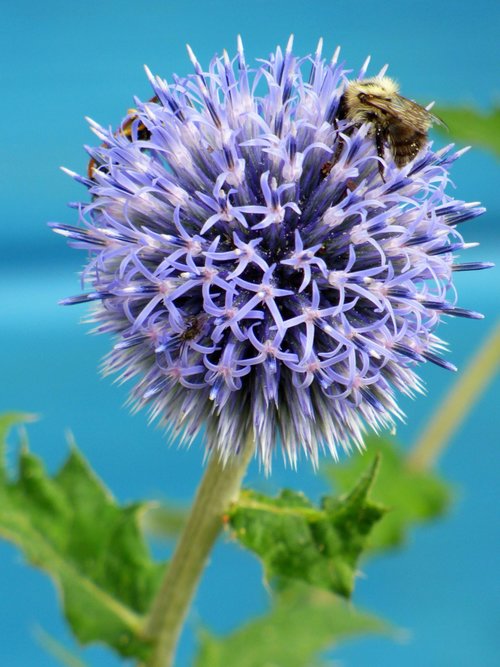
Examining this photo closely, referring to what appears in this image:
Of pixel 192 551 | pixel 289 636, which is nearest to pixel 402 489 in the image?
pixel 289 636

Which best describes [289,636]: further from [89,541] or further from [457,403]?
[457,403]

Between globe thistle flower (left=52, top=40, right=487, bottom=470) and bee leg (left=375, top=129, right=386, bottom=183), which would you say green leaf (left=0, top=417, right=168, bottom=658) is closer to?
globe thistle flower (left=52, top=40, right=487, bottom=470)

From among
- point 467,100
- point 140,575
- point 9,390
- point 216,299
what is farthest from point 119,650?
point 9,390

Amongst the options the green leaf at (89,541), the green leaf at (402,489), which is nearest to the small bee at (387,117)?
the green leaf at (89,541)

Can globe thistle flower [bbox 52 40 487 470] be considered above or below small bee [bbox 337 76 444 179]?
below

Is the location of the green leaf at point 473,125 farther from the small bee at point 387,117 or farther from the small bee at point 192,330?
the small bee at point 192,330

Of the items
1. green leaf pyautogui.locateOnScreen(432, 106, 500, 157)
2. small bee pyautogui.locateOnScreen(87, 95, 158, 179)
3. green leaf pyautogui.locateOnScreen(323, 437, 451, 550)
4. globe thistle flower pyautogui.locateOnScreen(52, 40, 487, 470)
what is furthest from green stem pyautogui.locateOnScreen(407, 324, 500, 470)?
small bee pyautogui.locateOnScreen(87, 95, 158, 179)
